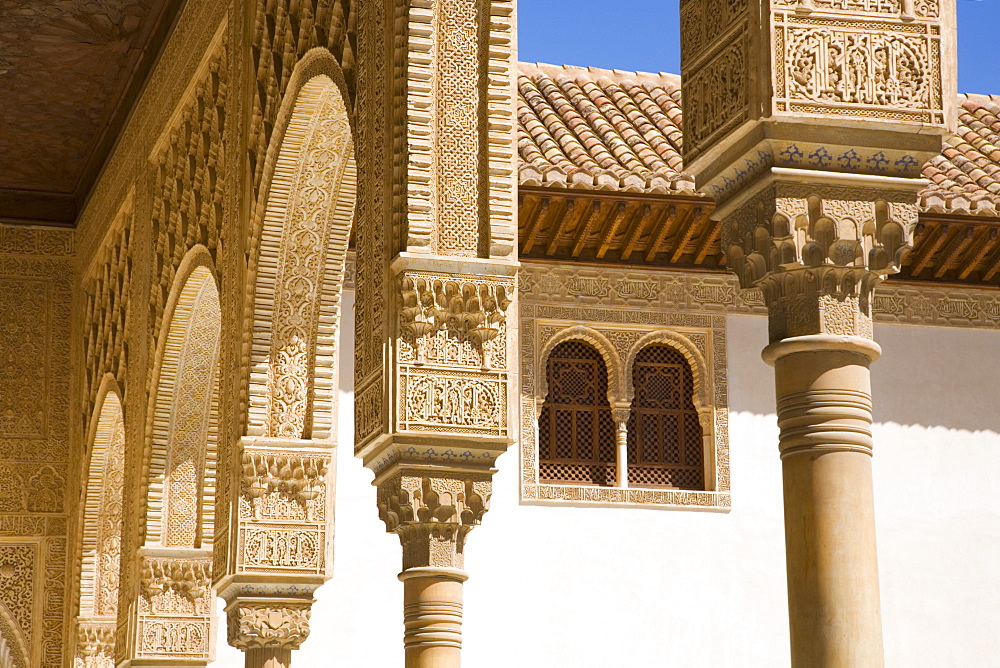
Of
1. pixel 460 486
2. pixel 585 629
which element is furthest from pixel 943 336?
pixel 460 486

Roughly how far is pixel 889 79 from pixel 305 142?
13.0ft

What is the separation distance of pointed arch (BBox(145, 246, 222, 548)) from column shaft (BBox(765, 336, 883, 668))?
6.30m

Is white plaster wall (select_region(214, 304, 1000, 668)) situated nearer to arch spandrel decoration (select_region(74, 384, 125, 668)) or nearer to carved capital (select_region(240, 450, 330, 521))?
arch spandrel decoration (select_region(74, 384, 125, 668))

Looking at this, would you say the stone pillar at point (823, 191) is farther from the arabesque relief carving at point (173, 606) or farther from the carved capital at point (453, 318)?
the arabesque relief carving at point (173, 606)

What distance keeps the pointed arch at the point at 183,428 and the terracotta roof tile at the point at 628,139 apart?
9.58ft

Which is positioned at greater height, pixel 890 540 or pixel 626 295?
pixel 626 295

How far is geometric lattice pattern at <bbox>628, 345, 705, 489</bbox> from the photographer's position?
40.8 ft

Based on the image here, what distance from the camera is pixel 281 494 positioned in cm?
759

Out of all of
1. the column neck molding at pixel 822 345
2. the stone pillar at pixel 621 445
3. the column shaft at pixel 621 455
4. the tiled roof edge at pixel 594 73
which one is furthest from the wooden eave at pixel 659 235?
the column neck molding at pixel 822 345

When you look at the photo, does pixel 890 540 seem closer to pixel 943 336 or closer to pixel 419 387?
pixel 943 336

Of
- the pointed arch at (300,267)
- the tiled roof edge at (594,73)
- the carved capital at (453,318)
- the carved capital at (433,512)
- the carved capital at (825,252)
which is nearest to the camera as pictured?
the carved capital at (825,252)

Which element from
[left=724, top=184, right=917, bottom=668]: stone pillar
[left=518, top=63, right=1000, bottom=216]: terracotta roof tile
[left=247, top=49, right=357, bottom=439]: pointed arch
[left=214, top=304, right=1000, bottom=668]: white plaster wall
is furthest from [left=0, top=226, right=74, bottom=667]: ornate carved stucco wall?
[left=724, top=184, right=917, bottom=668]: stone pillar

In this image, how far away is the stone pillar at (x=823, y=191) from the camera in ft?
11.6

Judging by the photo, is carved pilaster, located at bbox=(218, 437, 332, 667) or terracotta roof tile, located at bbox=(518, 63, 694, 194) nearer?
carved pilaster, located at bbox=(218, 437, 332, 667)
